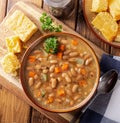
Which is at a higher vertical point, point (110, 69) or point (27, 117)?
point (110, 69)

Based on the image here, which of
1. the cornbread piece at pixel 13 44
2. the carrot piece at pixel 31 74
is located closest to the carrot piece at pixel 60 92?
the carrot piece at pixel 31 74

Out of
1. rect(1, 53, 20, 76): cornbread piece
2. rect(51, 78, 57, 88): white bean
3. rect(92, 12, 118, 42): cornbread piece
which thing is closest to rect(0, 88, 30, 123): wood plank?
rect(1, 53, 20, 76): cornbread piece

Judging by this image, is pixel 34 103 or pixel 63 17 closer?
pixel 34 103

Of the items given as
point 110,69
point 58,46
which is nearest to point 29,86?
point 58,46

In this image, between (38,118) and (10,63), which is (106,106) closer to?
(38,118)

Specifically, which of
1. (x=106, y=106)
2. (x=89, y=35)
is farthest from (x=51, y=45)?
(x=106, y=106)

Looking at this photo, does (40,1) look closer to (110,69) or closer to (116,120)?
(110,69)
